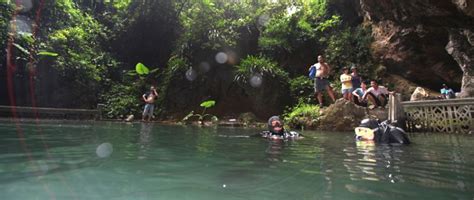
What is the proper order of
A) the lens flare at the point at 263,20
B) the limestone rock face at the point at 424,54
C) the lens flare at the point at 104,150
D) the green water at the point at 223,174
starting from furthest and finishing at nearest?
the lens flare at the point at 263,20
the limestone rock face at the point at 424,54
the lens flare at the point at 104,150
the green water at the point at 223,174

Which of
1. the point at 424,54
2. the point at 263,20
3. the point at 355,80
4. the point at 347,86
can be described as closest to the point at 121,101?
the point at 263,20

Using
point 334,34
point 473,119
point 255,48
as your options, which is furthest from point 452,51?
point 255,48

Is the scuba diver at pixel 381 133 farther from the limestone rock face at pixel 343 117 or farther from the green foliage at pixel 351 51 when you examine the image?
the green foliage at pixel 351 51

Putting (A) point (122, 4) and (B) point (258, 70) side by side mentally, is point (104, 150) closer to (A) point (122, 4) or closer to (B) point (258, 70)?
(B) point (258, 70)

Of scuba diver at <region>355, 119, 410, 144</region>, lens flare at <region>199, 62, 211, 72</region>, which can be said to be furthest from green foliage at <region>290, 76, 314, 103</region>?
scuba diver at <region>355, 119, 410, 144</region>

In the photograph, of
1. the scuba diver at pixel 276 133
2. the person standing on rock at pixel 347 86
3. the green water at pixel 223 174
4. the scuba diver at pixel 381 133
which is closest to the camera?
the green water at pixel 223 174

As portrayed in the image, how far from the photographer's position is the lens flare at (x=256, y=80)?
21.7 meters

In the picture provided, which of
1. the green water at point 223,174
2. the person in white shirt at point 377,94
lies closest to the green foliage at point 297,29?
the person in white shirt at point 377,94

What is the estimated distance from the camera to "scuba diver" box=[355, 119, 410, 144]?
9356mm

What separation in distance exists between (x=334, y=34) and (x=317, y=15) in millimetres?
2211

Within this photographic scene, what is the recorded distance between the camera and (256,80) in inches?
856

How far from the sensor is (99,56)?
27781 mm

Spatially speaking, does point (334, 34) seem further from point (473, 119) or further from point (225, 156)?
point (225, 156)

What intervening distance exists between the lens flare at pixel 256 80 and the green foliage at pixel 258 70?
158 mm
